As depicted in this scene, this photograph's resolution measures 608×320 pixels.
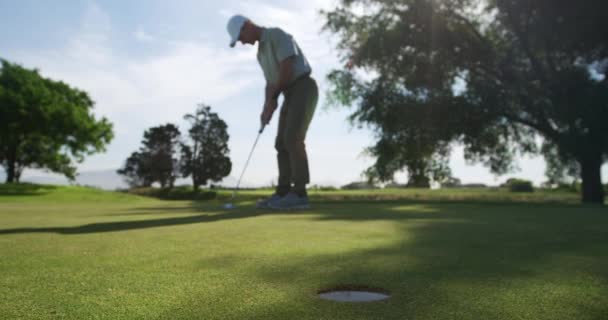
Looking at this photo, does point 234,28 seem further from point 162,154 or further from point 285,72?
point 162,154

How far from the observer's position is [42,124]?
27000 millimetres

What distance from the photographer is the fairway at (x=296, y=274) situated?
164 cm

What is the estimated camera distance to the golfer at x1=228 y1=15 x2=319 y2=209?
6609 millimetres

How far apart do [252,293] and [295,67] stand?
5209mm

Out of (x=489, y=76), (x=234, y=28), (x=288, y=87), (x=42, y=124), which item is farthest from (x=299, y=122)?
(x=42, y=124)

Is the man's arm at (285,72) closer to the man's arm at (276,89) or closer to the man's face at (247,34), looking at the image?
the man's arm at (276,89)

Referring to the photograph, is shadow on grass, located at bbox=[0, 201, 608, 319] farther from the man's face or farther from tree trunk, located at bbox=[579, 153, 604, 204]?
tree trunk, located at bbox=[579, 153, 604, 204]

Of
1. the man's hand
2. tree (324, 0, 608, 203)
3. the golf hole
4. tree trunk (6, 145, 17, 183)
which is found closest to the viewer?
the golf hole

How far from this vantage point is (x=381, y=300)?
1.78 meters

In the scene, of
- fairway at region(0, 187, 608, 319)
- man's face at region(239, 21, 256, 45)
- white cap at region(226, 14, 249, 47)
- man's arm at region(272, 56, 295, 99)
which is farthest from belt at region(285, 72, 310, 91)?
fairway at region(0, 187, 608, 319)

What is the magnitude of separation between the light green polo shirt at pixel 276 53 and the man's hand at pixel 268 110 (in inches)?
11.3

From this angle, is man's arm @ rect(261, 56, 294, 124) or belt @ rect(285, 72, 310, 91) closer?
man's arm @ rect(261, 56, 294, 124)

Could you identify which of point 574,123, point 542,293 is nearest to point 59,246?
point 542,293

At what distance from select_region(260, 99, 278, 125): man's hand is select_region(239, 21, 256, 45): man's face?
36.2 inches
